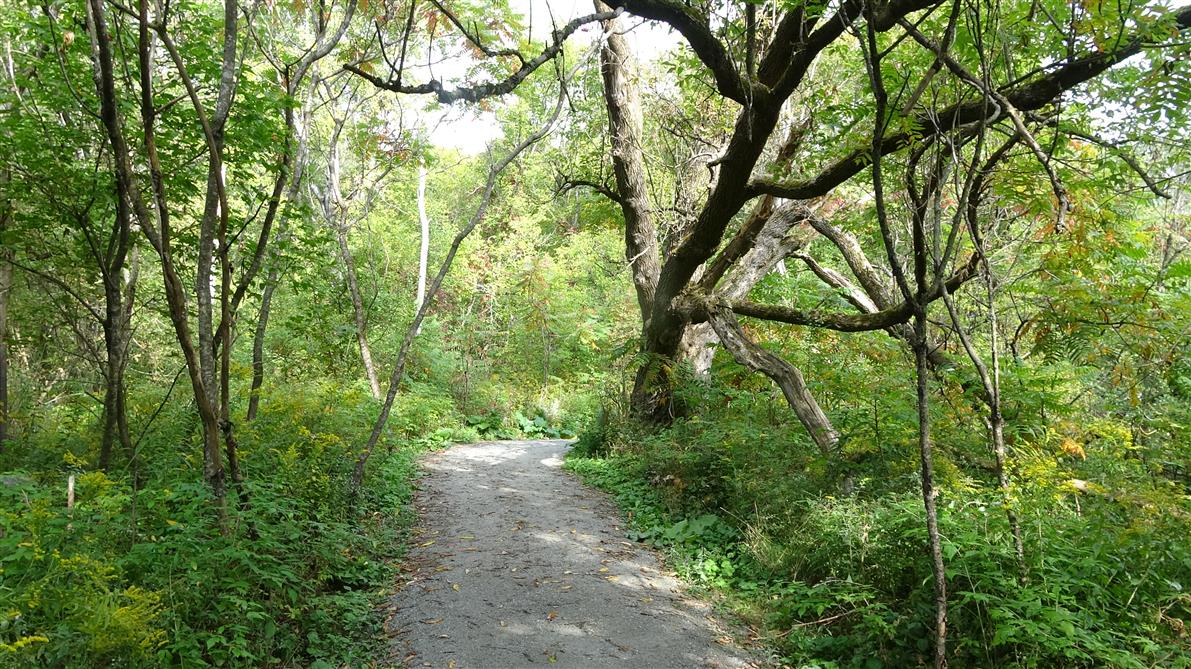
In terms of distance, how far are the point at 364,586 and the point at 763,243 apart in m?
7.34

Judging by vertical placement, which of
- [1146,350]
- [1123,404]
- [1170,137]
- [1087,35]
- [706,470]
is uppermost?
[1087,35]

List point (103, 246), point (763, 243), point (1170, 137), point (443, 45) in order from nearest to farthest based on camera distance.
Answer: point (1170, 137) → point (103, 246) → point (763, 243) → point (443, 45)

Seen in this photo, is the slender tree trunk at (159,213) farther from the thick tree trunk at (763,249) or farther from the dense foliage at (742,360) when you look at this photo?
the thick tree trunk at (763,249)

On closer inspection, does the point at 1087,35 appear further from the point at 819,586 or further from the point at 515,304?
the point at 515,304

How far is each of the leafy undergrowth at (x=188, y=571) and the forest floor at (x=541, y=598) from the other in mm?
437

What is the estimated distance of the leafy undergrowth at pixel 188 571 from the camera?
9.77ft

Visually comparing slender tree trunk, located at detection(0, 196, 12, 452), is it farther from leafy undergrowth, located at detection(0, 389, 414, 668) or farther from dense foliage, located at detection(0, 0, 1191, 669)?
leafy undergrowth, located at detection(0, 389, 414, 668)

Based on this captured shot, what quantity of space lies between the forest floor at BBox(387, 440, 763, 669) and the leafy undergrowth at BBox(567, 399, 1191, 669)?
54 centimetres

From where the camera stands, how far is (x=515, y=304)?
23.0 m

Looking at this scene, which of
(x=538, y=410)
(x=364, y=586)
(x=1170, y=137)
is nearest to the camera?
(x=1170, y=137)

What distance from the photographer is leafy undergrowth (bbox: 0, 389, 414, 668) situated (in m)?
2.98

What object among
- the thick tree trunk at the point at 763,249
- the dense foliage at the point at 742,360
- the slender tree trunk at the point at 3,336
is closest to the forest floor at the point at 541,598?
the dense foliage at the point at 742,360

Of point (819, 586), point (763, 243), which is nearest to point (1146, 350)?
point (819, 586)

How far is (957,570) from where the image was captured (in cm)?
385
